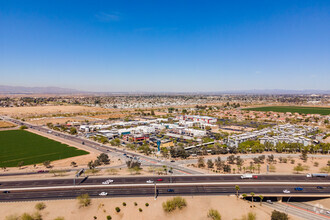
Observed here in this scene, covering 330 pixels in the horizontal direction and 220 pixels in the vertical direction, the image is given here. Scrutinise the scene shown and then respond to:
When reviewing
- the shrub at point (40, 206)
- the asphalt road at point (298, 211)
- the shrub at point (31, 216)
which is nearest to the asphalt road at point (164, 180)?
the asphalt road at point (298, 211)

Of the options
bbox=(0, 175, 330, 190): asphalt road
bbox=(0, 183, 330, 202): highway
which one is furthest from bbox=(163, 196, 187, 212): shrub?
Result: bbox=(0, 175, 330, 190): asphalt road

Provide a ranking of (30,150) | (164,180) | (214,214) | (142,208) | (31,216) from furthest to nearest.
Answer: (30,150) < (164,180) < (142,208) < (214,214) < (31,216)

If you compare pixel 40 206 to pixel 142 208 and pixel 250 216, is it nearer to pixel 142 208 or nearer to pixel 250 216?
pixel 142 208

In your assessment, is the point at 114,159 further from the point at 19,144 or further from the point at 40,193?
the point at 19,144

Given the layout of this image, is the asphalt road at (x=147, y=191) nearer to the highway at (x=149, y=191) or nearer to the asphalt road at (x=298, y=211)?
the highway at (x=149, y=191)

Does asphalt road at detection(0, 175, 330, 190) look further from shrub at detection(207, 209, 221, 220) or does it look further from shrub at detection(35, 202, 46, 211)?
shrub at detection(207, 209, 221, 220)

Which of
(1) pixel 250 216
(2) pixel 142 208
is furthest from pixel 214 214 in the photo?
(2) pixel 142 208
